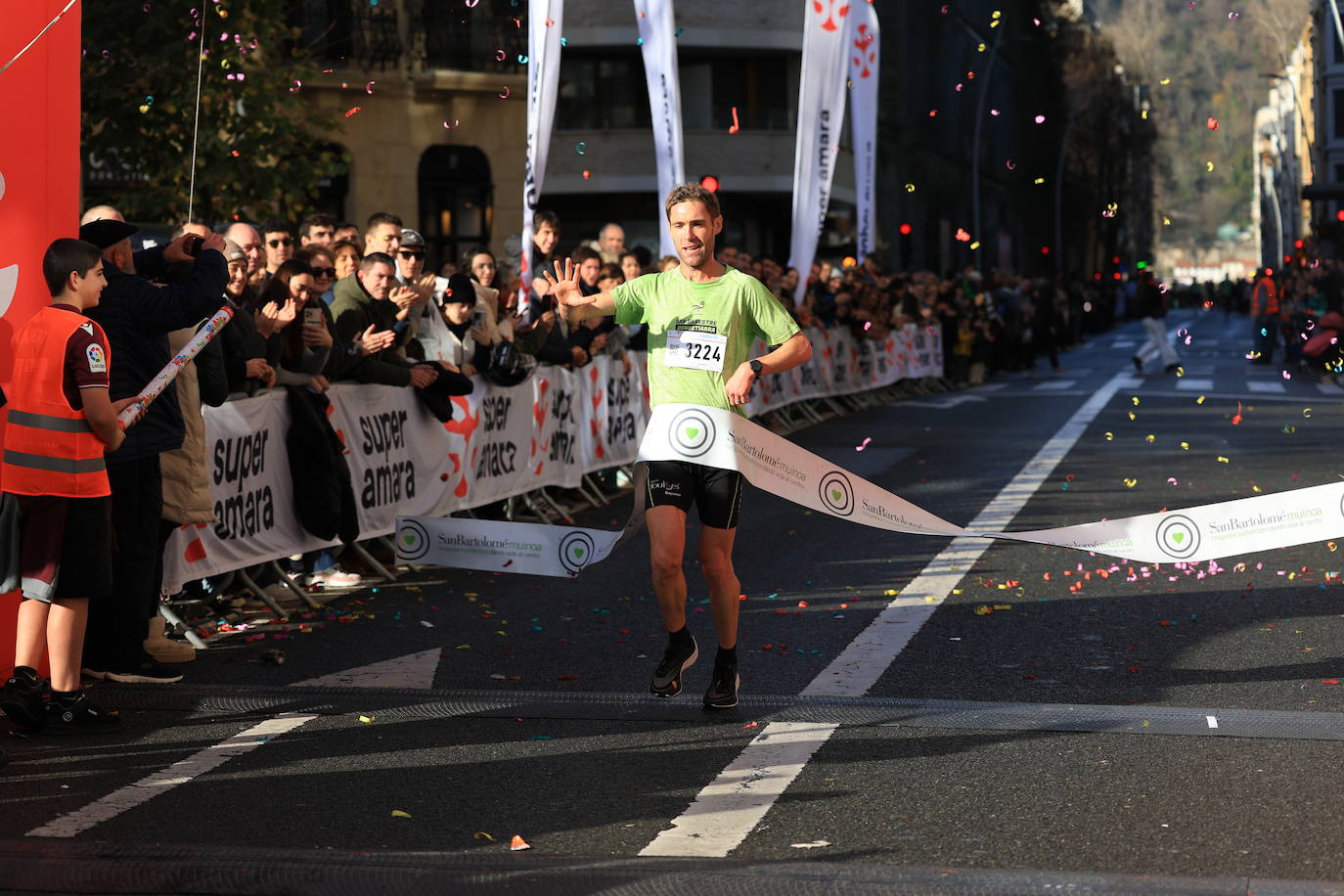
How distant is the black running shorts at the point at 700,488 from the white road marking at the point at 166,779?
155 centimetres

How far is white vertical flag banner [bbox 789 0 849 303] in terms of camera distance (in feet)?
67.6

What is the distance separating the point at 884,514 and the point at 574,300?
1588 millimetres

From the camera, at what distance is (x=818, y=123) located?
20.9 metres

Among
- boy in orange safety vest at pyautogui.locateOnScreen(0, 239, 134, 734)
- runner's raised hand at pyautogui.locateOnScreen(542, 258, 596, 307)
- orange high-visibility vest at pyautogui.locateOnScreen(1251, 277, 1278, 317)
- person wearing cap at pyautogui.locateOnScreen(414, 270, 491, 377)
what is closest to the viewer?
boy in orange safety vest at pyautogui.locateOnScreen(0, 239, 134, 734)

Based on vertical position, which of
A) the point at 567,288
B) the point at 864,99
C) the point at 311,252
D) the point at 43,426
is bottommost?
the point at 43,426

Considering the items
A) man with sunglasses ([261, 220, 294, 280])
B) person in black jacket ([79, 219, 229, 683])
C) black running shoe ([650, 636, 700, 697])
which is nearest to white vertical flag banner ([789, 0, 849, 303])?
man with sunglasses ([261, 220, 294, 280])

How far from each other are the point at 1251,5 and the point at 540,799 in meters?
81.9

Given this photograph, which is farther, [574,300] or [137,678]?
[137,678]

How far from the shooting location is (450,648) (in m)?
8.67

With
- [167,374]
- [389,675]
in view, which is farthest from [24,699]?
[389,675]

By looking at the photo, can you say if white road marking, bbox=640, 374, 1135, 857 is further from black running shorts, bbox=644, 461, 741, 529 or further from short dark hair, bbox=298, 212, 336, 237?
short dark hair, bbox=298, 212, 336, 237

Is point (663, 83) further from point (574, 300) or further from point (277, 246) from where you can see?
point (574, 300)

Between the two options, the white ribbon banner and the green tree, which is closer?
the white ribbon banner

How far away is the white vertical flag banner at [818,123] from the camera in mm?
20594
